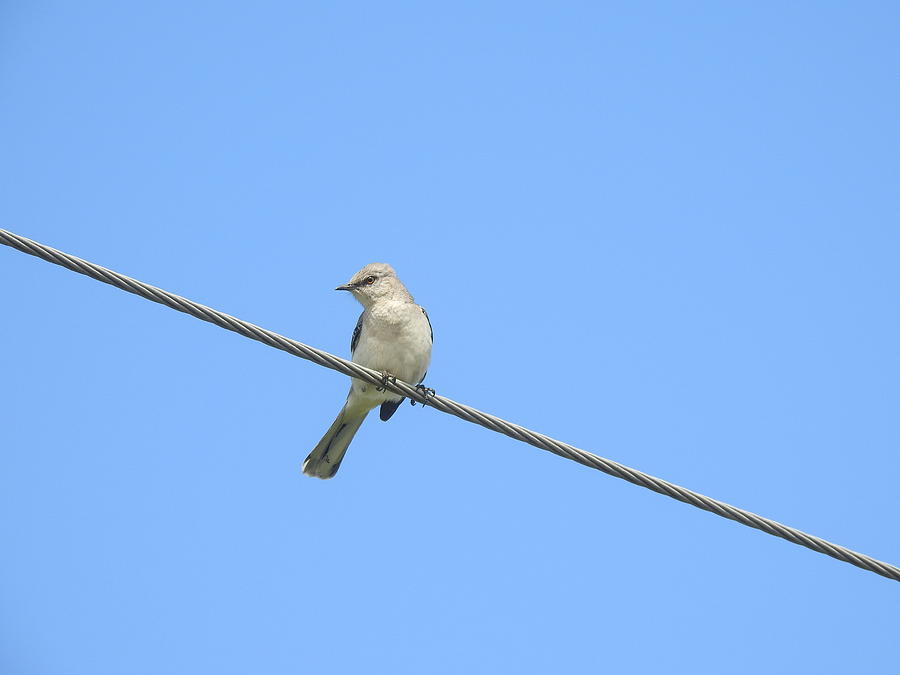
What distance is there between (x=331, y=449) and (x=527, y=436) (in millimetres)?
3895

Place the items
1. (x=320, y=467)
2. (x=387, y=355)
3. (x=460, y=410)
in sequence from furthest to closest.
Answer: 1. (x=320, y=467)
2. (x=387, y=355)
3. (x=460, y=410)

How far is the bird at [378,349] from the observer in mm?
8414

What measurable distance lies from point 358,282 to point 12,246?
4.14 m

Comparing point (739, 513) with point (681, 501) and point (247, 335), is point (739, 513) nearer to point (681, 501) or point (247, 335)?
point (681, 501)

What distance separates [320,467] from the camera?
356 inches

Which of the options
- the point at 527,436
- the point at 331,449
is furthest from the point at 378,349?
the point at 527,436

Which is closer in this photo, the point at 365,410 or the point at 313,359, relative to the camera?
the point at 313,359

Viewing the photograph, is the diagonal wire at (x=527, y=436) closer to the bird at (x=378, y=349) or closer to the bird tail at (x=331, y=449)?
the bird at (x=378, y=349)

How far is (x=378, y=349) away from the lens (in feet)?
27.6

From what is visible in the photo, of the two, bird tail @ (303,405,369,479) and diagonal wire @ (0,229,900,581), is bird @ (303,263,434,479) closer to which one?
bird tail @ (303,405,369,479)

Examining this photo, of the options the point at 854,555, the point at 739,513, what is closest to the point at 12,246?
the point at 739,513

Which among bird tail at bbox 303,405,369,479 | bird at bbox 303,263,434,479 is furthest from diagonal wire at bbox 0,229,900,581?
bird tail at bbox 303,405,369,479

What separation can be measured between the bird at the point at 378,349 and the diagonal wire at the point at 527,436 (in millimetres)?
2611

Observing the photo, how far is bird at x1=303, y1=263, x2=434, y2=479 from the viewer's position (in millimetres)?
8414
